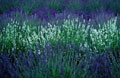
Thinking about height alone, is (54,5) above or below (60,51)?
above

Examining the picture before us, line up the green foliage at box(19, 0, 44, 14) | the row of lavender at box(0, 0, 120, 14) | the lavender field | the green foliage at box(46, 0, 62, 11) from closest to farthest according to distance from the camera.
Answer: the lavender field
the green foliage at box(19, 0, 44, 14)
the row of lavender at box(0, 0, 120, 14)
the green foliage at box(46, 0, 62, 11)

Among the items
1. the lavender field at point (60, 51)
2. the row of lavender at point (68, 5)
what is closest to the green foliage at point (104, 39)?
the lavender field at point (60, 51)

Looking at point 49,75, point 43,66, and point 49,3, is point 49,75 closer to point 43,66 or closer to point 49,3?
point 43,66

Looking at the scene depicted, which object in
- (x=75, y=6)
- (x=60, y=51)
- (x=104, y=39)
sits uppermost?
(x=75, y=6)

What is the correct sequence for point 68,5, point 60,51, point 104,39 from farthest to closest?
point 68,5 < point 104,39 < point 60,51

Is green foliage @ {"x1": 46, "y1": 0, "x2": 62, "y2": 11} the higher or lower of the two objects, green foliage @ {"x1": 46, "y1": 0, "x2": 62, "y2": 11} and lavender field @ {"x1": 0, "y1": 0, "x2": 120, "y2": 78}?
the higher

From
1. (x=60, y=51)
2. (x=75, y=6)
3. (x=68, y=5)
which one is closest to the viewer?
(x=60, y=51)

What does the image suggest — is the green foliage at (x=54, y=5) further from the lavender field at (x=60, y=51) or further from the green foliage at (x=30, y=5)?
the lavender field at (x=60, y=51)

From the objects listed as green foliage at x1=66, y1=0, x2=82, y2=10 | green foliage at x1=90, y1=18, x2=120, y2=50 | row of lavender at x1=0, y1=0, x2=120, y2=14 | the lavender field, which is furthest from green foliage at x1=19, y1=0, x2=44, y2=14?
green foliage at x1=90, y1=18, x2=120, y2=50

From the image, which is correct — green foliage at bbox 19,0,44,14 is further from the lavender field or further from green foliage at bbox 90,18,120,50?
green foliage at bbox 90,18,120,50

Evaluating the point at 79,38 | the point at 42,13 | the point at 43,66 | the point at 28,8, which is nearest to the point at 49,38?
the point at 79,38

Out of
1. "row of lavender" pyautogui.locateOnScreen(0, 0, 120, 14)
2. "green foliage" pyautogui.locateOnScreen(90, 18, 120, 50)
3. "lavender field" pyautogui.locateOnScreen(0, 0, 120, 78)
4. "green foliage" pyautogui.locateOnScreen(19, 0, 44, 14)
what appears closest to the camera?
"lavender field" pyautogui.locateOnScreen(0, 0, 120, 78)

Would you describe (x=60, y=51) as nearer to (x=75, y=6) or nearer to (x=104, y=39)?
(x=104, y=39)

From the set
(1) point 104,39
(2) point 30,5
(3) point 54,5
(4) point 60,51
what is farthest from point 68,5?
(4) point 60,51
